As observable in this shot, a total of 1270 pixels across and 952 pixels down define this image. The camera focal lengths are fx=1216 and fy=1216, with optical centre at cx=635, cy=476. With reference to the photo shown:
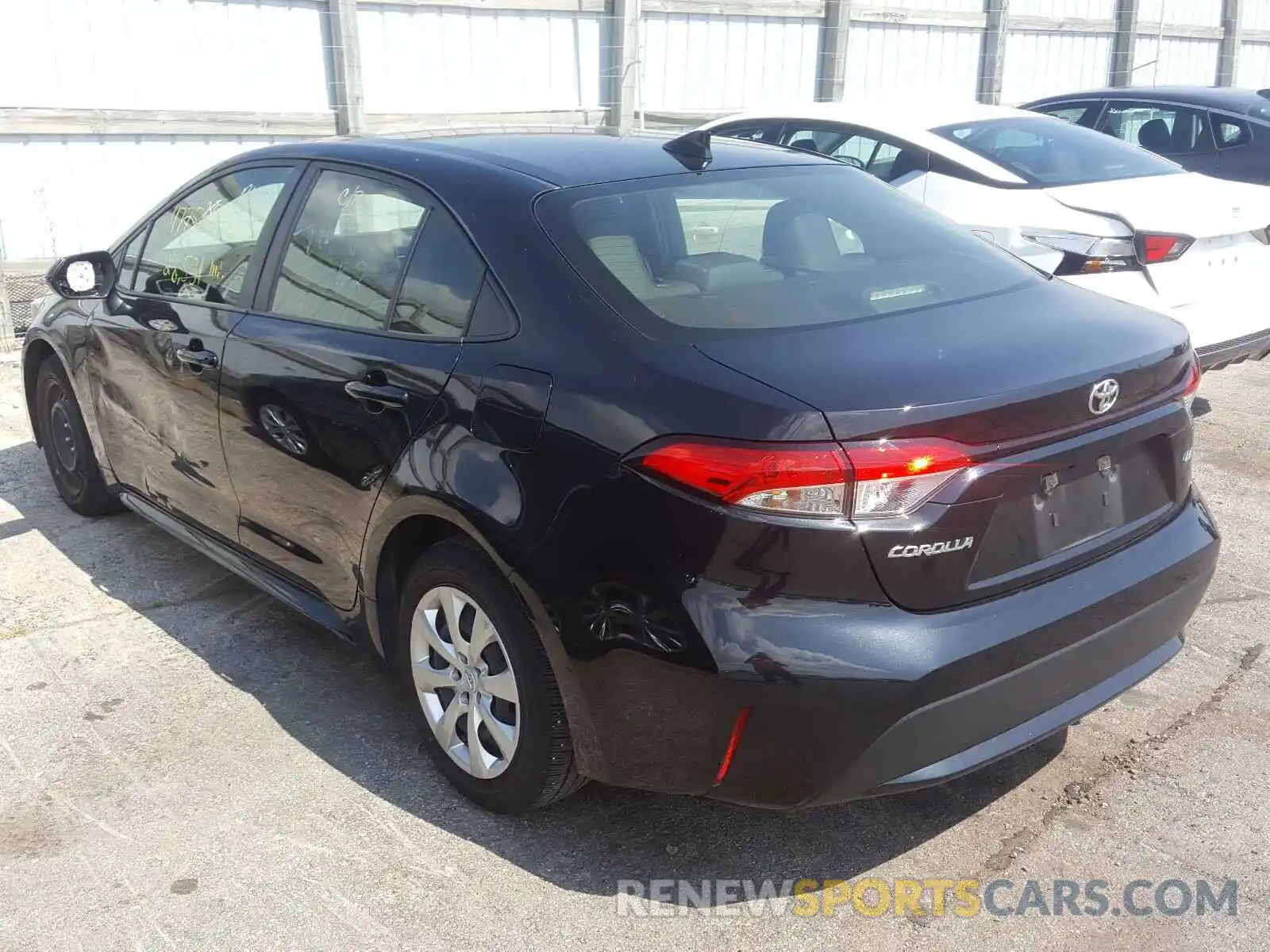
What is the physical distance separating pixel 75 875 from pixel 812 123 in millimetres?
5672

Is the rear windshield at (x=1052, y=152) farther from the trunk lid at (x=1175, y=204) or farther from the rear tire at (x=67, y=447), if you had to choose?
the rear tire at (x=67, y=447)

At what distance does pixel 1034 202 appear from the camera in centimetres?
585

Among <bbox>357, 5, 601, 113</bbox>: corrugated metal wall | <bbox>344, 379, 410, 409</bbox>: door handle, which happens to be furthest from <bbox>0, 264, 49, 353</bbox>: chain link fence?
<bbox>344, 379, 410, 409</bbox>: door handle

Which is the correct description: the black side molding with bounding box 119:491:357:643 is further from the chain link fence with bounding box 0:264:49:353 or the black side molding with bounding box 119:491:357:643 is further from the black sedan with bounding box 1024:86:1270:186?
the black sedan with bounding box 1024:86:1270:186

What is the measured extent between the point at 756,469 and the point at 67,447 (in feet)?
12.8

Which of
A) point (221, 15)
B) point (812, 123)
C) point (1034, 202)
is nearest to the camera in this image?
point (1034, 202)

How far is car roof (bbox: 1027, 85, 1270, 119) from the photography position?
8.80 meters

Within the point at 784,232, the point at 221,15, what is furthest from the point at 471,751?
the point at 221,15

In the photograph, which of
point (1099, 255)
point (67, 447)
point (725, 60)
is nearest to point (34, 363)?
point (67, 447)

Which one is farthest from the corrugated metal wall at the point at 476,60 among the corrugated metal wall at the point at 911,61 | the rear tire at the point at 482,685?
the rear tire at the point at 482,685

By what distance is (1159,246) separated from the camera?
5512 mm

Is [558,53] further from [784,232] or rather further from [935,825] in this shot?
[935,825]

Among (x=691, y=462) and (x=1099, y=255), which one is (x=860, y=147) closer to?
(x=1099, y=255)

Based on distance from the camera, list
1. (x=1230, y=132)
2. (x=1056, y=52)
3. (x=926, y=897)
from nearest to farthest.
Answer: (x=926, y=897), (x=1230, y=132), (x=1056, y=52)
